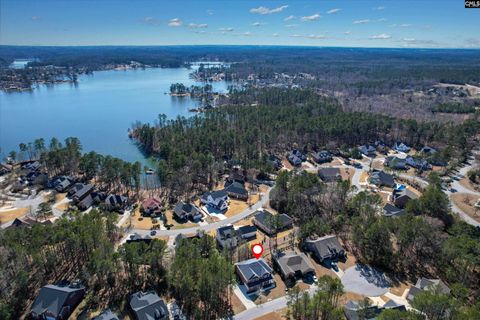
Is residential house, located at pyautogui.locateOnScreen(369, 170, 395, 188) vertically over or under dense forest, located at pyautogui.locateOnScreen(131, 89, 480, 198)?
under

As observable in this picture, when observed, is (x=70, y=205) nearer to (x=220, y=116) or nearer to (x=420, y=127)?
(x=220, y=116)

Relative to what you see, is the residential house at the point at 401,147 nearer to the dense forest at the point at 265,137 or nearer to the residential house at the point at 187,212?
the dense forest at the point at 265,137

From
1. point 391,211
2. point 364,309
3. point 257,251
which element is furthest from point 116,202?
point 391,211

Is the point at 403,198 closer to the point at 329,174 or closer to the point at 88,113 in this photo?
A: the point at 329,174

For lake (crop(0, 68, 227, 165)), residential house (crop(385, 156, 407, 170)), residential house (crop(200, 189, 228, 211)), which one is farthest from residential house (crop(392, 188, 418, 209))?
lake (crop(0, 68, 227, 165))

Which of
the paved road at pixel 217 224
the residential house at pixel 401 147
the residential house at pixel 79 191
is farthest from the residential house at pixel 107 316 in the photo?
the residential house at pixel 401 147

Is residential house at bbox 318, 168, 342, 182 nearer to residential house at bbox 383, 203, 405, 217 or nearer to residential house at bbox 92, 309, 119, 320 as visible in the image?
Result: residential house at bbox 383, 203, 405, 217
